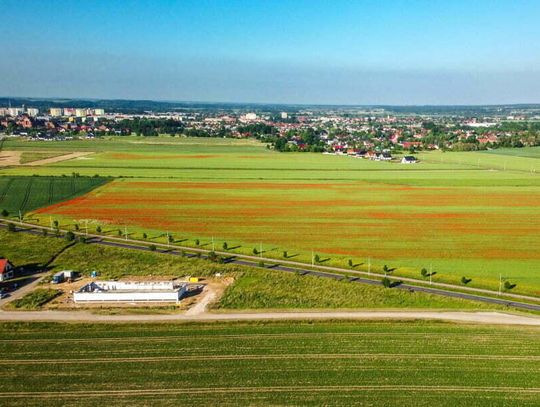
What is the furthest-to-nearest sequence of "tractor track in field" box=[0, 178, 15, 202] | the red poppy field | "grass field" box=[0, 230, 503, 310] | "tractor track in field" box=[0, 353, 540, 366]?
"tractor track in field" box=[0, 178, 15, 202] < the red poppy field < "grass field" box=[0, 230, 503, 310] < "tractor track in field" box=[0, 353, 540, 366]

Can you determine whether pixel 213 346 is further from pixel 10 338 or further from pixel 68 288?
pixel 68 288

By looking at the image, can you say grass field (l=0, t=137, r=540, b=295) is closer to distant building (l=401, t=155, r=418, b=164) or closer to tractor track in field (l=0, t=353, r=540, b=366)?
distant building (l=401, t=155, r=418, b=164)

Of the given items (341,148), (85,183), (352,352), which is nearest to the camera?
(352,352)

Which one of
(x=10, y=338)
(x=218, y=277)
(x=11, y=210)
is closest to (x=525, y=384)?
(x=218, y=277)

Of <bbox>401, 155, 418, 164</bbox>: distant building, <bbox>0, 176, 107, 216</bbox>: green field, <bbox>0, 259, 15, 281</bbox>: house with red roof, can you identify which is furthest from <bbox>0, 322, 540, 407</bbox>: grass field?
<bbox>401, 155, 418, 164</bbox>: distant building

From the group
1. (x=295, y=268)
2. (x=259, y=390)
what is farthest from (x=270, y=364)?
(x=295, y=268)

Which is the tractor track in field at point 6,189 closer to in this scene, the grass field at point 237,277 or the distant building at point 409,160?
the grass field at point 237,277
